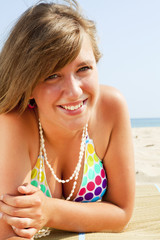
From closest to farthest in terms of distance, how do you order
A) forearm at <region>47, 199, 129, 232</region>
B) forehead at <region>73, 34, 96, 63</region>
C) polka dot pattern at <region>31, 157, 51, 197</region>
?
1. forehead at <region>73, 34, 96, 63</region>
2. forearm at <region>47, 199, 129, 232</region>
3. polka dot pattern at <region>31, 157, 51, 197</region>

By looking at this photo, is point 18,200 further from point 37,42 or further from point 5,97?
point 37,42

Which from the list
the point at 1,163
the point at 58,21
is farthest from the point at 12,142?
the point at 58,21

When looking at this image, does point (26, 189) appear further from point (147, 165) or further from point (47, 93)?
point (147, 165)

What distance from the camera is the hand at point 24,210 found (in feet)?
6.07

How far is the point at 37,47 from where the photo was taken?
1.81m

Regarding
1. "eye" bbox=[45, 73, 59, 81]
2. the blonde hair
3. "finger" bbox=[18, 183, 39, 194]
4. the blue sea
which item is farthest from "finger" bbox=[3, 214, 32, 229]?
the blue sea

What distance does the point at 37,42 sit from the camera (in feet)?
5.94

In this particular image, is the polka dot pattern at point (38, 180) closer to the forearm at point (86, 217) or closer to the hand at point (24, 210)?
the forearm at point (86, 217)

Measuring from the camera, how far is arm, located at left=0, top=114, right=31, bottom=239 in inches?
76.5

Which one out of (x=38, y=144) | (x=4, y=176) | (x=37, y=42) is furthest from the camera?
(x=38, y=144)

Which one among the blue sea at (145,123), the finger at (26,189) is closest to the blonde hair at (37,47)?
the finger at (26,189)

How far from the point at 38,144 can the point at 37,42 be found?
30.3 inches

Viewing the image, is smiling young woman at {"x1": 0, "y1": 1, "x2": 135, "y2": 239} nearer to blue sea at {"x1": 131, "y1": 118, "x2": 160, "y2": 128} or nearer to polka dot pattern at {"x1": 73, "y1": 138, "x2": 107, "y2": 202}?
polka dot pattern at {"x1": 73, "y1": 138, "x2": 107, "y2": 202}

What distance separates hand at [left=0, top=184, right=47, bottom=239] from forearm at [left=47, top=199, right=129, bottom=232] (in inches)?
4.6
